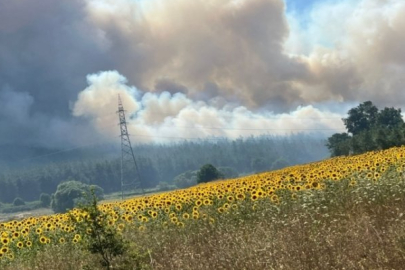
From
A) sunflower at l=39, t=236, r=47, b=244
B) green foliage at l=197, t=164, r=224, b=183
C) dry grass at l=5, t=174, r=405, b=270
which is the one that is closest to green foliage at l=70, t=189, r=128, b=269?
dry grass at l=5, t=174, r=405, b=270

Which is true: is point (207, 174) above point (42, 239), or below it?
above

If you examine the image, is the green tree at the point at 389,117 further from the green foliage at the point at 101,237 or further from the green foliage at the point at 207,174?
the green foliage at the point at 101,237

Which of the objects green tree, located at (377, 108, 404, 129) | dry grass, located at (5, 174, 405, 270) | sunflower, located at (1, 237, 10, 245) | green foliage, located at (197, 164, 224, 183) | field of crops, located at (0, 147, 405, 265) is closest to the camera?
dry grass, located at (5, 174, 405, 270)

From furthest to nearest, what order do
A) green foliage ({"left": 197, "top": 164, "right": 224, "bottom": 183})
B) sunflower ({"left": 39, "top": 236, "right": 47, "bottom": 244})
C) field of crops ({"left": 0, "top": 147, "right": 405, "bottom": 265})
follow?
green foliage ({"left": 197, "top": 164, "right": 224, "bottom": 183}) → sunflower ({"left": 39, "top": 236, "right": 47, "bottom": 244}) → field of crops ({"left": 0, "top": 147, "right": 405, "bottom": 265})

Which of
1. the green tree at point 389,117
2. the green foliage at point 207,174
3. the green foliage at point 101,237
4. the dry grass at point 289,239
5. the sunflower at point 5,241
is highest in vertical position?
the green tree at point 389,117

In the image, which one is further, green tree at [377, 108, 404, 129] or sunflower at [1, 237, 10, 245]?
green tree at [377, 108, 404, 129]

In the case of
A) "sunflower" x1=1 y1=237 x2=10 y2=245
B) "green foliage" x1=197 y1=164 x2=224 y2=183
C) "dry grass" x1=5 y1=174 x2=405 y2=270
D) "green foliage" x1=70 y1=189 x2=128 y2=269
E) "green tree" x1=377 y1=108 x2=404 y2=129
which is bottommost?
"dry grass" x1=5 y1=174 x2=405 y2=270

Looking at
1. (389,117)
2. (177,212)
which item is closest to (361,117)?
(389,117)

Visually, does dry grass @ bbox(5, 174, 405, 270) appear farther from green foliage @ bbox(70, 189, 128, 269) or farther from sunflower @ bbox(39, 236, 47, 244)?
sunflower @ bbox(39, 236, 47, 244)

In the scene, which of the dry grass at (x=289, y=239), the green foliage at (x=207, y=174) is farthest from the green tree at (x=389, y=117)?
the dry grass at (x=289, y=239)

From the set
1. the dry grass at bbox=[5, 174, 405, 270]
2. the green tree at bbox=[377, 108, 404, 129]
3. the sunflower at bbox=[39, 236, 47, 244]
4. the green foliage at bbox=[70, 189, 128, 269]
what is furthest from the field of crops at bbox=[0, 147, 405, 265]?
the green tree at bbox=[377, 108, 404, 129]

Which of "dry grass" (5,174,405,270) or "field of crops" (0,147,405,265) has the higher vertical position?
"field of crops" (0,147,405,265)

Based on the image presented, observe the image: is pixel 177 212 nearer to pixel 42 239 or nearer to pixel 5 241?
pixel 42 239

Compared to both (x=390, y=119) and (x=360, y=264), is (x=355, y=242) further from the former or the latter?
(x=390, y=119)
